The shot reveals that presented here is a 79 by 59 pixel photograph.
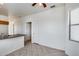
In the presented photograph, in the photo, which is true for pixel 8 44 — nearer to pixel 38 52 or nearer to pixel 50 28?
pixel 38 52

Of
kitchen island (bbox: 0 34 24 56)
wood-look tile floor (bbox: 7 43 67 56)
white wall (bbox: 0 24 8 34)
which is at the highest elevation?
white wall (bbox: 0 24 8 34)

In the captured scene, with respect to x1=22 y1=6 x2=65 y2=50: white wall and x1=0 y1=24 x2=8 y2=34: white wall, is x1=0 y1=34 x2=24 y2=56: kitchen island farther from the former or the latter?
x1=0 y1=24 x2=8 y2=34: white wall

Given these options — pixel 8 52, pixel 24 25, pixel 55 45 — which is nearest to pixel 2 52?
pixel 8 52

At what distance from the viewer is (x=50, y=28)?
19.1 ft

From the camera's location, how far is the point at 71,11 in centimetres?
364

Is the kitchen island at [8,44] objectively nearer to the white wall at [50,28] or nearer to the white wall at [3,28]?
the white wall at [50,28]

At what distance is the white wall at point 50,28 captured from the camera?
16.7 ft

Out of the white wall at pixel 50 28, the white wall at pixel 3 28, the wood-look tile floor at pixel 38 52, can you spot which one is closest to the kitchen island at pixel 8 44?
the wood-look tile floor at pixel 38 52

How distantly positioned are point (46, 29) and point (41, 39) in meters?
1.00

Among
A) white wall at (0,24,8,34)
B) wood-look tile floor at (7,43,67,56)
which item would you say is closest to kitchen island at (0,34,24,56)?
wood-look tile floor at (7,43,67,56)

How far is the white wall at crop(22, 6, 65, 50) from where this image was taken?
509 centimetres

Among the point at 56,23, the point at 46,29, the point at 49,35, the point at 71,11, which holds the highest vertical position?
the point at 71,11

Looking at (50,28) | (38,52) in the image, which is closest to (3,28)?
(50,28)

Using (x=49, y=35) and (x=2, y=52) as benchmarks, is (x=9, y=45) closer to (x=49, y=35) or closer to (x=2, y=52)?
(x=2, y=52)
